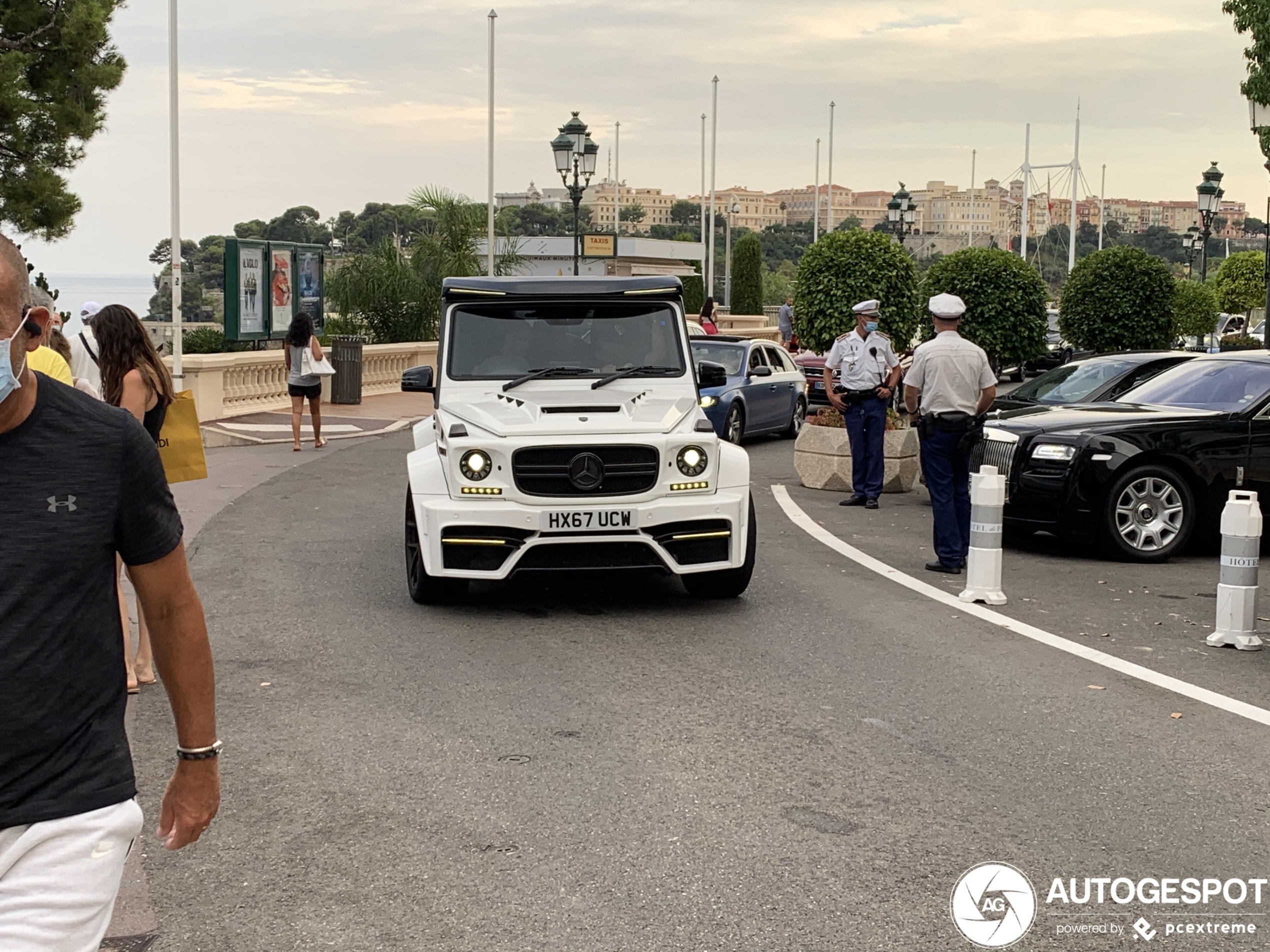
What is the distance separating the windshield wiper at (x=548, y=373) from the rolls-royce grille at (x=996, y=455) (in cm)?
368

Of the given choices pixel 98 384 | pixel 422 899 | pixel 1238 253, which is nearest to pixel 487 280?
pixel 98 384

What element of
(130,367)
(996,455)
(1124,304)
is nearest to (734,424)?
(996,455)

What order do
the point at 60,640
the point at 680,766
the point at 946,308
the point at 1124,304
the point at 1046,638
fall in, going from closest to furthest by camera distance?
the point at 60,640, the point at 680,766, the point at 1046,638, the point at 946,308, the point at 1124,304

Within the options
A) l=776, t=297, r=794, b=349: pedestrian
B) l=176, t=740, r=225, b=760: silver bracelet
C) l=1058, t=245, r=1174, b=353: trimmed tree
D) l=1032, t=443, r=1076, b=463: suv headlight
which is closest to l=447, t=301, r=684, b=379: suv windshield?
l=1032, t=443, r=1076, b=463: suv headlight

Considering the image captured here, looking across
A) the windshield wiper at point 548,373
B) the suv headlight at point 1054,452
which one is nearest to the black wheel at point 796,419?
the suv headlight at point 1054,452

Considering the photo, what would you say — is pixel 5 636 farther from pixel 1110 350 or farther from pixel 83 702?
pixel 1110 350

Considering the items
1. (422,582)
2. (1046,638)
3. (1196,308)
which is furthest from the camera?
(1196,308)

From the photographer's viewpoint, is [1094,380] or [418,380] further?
[1094,380]

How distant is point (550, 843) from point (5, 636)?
2694 mm

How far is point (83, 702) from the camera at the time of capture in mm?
2869

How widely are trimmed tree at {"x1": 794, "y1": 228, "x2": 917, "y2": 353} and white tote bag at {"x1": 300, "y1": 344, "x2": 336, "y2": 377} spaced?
317 inches

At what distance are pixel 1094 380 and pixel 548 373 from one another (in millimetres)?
6885

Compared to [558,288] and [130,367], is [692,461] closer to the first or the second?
[558,288]

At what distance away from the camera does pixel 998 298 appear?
27.7 m
